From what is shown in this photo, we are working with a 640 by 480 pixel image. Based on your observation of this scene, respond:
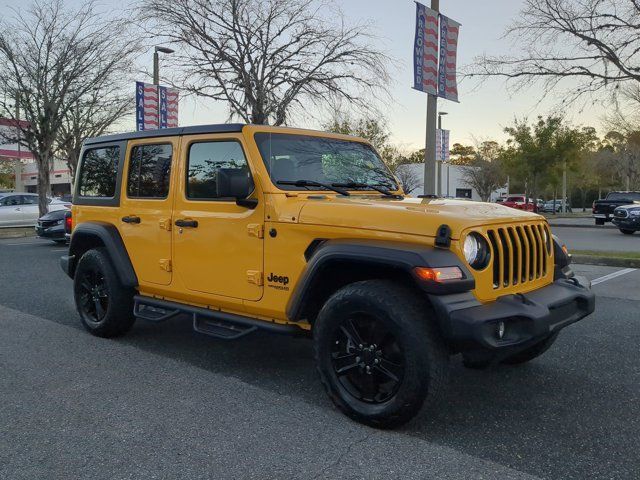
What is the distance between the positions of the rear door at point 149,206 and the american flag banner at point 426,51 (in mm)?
5777

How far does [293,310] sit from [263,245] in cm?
52

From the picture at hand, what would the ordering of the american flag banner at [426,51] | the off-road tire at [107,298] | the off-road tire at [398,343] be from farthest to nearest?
the american flag banner at [426,51] < the off-road tire at [107,298] < the off-road tire at [398,343]

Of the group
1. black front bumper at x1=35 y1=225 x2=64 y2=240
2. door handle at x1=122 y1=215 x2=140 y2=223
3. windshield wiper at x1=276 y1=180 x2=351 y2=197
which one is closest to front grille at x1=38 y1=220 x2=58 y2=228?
black front bumper at x1=35 y1=225 x2=64 y2=240

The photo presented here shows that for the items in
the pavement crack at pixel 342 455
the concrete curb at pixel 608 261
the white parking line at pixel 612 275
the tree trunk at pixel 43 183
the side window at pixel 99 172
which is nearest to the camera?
the pavement crack at pixel 342 455

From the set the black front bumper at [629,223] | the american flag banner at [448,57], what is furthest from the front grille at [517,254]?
the black front bumper at [629,223]

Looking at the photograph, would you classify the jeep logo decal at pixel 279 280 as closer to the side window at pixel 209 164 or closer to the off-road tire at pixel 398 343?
the off-road tire at pixel 398 343

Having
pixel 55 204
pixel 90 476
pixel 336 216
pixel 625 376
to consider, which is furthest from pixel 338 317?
pixel 55 204

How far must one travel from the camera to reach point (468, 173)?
52.8 m

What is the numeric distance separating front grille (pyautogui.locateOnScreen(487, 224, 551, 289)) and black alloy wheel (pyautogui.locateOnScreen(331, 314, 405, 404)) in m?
0.73

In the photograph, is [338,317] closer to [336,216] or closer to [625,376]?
[336,216]

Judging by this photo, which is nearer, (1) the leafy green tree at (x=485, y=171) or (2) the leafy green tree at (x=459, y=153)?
(1) the leafy green tree at (x=485, y=171)

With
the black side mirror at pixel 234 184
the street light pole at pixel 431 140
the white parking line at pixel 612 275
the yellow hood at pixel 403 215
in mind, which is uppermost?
the street light pole at pixel 431 140

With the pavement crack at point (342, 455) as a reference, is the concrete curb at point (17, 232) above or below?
above

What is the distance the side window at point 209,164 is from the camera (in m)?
4.32
